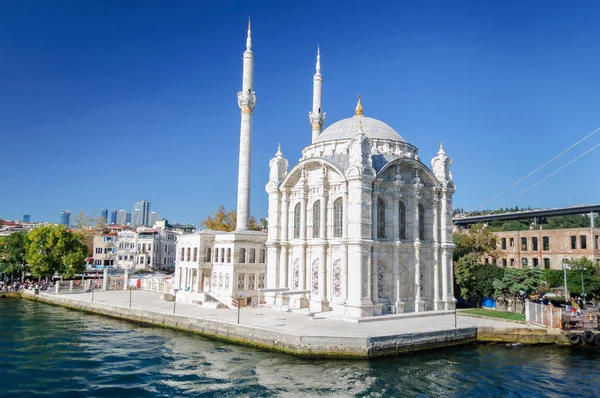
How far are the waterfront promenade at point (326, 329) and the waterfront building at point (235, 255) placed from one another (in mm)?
2844

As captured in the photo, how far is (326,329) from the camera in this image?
999 inches

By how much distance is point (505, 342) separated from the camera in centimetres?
2722

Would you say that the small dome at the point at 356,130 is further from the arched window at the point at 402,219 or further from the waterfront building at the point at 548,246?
the waterfront building at the point at 548,246

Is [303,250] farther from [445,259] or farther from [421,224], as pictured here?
[445,259]

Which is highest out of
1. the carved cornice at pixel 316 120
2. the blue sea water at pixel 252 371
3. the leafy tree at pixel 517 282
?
the carved cornice at pixel 316 120

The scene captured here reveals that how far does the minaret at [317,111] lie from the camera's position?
44688mm

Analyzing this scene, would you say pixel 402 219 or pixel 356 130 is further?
pixel 356 130

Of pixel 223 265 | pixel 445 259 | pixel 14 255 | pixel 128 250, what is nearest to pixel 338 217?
pixel 445 259

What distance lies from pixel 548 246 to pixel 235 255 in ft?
118

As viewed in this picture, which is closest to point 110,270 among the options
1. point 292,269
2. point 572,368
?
point 292,269

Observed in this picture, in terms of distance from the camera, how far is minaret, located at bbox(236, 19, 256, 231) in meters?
40.3

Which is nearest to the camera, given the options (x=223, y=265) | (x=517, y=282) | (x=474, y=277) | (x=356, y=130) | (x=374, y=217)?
(x=374, y=217)

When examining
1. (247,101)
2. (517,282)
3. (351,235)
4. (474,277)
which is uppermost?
(247,101)

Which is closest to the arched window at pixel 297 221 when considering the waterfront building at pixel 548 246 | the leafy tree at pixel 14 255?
the waterfront building at pixel 548 246
